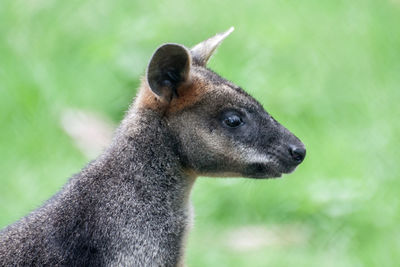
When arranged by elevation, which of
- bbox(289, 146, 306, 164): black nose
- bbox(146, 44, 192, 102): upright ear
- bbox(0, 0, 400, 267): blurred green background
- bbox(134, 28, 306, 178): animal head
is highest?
bbox(146, 44, 192, 102): upright ear

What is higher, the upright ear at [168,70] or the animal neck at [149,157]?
the upright ear at [168,70]

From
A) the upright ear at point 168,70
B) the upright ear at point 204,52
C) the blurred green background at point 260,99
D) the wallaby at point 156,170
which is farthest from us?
the blurred green background at point 260,99

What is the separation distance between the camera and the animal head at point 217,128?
6223 mm

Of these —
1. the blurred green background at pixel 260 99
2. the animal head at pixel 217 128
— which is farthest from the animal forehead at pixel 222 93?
the blurred green background at pixel 260 99

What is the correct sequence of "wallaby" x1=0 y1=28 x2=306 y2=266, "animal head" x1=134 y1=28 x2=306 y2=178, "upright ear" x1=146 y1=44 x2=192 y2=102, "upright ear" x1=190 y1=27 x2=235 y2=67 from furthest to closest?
1. "upright ear" x1=190 y1=27 x2=235 y2=67
2. "animal head" x1=134 y1=28 x2=306 y2=178
3. "upright ear" x1=146 y1=44 x2=192 y2=102
4. "wallaby" x1=0 y1=28 x2=306 y2=266

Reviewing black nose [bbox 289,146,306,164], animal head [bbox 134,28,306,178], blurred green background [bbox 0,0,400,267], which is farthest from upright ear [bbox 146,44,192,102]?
blurred green background [bbox 0,0,400,267]

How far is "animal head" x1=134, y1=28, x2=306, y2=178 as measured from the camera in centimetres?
622

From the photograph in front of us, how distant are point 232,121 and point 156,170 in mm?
533

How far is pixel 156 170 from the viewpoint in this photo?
6.18 m

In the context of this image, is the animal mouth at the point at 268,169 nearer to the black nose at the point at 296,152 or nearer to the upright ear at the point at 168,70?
the black nose at the point at 296,152

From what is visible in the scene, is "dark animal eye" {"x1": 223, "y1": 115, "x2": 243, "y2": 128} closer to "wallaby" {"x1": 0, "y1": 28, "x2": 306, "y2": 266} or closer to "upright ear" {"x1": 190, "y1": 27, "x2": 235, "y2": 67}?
"wallaby" {"x1": 0, "y1": 28, "x2": 306, "y2": 266}

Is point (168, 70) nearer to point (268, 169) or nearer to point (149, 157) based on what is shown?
point (149, 157)

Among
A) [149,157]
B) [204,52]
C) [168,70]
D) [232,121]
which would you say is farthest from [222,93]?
[149,157]

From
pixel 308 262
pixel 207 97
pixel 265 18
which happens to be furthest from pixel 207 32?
pixel 207 97
